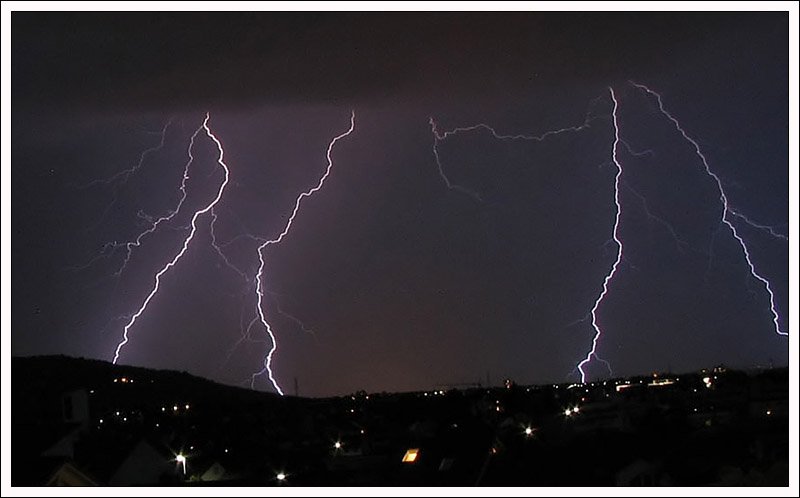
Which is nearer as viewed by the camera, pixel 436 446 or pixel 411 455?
pixel 436 446

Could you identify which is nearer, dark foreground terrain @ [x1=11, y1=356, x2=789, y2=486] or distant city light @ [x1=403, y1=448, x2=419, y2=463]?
dark foreground terrain @ [x1=11, y1=356, x2=789, y2=486]

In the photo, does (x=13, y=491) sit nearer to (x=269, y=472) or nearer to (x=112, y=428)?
(x=269, y=472)

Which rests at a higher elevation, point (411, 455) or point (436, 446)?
point (436, 446)

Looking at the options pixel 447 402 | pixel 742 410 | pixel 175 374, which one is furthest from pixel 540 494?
pixel 175 374

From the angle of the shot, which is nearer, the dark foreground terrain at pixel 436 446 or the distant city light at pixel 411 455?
the dark foreground terrain at pixel 436 446
